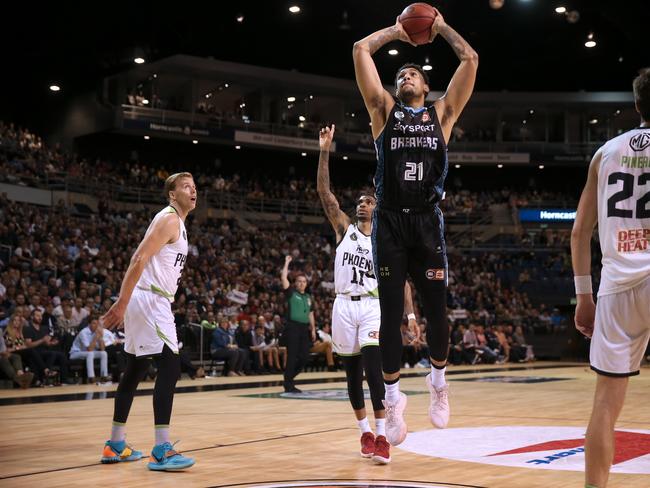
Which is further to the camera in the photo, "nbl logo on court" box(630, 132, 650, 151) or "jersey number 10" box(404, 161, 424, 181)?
"jersey number 10" box(404, 161, 424, 181)

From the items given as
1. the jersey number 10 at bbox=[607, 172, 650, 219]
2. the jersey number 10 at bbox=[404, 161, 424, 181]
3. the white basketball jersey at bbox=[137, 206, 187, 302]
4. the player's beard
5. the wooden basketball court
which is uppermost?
the player's beard

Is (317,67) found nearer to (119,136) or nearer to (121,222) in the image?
(119,136)

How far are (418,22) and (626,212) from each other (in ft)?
7.01

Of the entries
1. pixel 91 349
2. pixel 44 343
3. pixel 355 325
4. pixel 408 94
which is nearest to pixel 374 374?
pixel 355 325

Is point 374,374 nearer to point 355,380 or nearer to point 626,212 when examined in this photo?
point 355,380

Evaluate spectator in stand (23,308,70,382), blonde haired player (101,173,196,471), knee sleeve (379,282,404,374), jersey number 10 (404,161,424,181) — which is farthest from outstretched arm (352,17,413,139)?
spectator in stand (23,308,70,382)

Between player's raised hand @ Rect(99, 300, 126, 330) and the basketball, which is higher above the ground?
the basketball

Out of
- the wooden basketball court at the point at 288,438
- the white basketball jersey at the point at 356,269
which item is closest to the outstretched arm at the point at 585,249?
the wooden basketball court at the point at 288,438

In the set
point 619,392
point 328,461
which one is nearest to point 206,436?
point 328,461

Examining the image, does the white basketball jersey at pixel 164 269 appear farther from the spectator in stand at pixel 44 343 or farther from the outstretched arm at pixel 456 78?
the spectator in stand at pixel 44 343

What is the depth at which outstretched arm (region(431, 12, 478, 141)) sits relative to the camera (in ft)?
16.4

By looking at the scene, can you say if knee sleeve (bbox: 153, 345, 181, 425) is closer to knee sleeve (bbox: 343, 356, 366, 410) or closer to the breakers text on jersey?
knee sleeve (bbox: 343, 356, 366, 410)

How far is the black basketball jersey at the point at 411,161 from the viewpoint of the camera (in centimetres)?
501

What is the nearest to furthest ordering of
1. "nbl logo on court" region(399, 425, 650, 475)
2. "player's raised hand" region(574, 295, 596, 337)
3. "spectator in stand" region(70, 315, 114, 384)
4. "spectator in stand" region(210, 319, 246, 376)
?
"player's raised hand" region(574, 295, 596, 337) → "nbl logo on court" region(399, 425, 650, 475) → "spectator in stand" region(70, 315, 114, 384) → "spectator in stand" region(210, 319, 246, 376)
